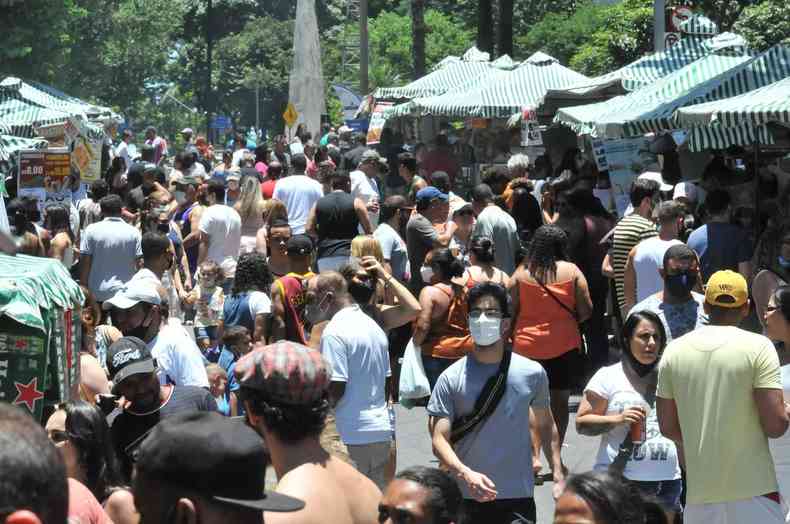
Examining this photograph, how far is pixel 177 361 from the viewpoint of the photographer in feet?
24.8

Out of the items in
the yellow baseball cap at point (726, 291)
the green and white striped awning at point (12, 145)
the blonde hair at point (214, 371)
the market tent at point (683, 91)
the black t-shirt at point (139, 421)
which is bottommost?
the blonde hair at point (214, 371)

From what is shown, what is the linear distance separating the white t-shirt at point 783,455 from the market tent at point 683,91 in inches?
299

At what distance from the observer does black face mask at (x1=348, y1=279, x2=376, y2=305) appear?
25.7 feet

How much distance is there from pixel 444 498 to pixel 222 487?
174 centimetres

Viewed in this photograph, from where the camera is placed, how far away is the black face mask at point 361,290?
784 centimetres

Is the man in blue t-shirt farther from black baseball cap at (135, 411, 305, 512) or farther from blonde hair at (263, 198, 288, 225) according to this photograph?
black baseball cap at (135, 411, 305, 512)

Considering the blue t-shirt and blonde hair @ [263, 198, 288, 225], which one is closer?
the blue t-shirt

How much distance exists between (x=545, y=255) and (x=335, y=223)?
3.32 m

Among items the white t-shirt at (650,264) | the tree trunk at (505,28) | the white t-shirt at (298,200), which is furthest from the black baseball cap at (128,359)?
the tree trunk at (505,28)

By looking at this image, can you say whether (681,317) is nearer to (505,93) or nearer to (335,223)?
(335,223)

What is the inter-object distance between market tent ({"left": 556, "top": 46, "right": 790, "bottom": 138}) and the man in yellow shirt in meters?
8.17

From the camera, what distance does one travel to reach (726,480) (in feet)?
19.8

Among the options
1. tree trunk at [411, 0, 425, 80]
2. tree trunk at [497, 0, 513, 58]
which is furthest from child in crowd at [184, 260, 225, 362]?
tree trunk at [411, 0, 425, 80]

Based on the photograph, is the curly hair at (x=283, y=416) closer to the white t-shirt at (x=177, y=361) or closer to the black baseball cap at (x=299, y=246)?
the white t-shirt at (x=177, y=361)
